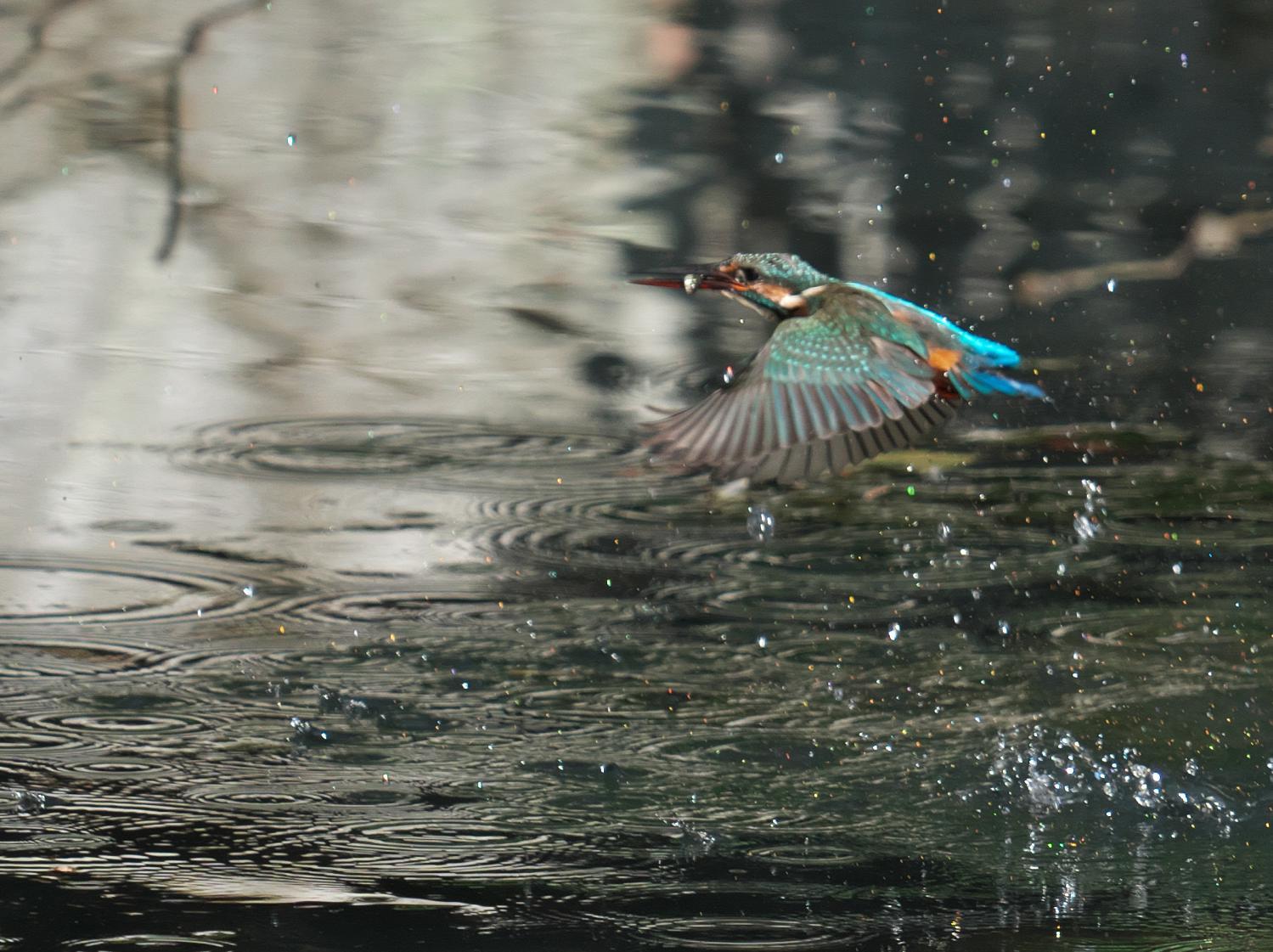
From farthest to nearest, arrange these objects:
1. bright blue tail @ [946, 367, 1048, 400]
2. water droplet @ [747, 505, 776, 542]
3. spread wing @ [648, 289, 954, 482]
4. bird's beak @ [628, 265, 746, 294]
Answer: water droplet @ [747, 505, 776, 542] → bird's beak @ [628, 265, 746, 294] → bright blue tail @ [946, 367, 1048, 400] → spread wing @ [648, 289, 954, 482]

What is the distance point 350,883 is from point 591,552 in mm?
1300

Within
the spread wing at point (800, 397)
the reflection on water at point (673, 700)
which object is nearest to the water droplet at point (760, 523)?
the reflection on water at point (673, 700)

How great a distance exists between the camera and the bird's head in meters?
2.50

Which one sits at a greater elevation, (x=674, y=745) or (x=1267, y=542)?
(x=1267, y=542)

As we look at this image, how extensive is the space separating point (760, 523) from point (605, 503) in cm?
32

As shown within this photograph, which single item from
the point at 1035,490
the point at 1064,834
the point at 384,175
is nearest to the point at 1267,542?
the point at 1035,490

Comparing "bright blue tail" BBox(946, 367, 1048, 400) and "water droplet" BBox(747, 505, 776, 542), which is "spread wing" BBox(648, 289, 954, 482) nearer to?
"bright blue tail" BBox(946, 367, 1048, 400)

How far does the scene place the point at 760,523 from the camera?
136 inches

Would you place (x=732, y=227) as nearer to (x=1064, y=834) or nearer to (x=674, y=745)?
(x=674, y=745)

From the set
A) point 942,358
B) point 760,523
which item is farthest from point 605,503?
point 942,358

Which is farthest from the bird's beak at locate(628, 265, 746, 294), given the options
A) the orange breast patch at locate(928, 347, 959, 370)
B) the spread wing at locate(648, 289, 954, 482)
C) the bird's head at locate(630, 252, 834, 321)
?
the orange breast patch at locate(928, 347, 959, 370)

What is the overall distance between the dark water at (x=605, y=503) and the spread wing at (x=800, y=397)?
1.75ft

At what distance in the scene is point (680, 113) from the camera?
14.8 ft

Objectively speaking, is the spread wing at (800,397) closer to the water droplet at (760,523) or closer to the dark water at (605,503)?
the dark water at (605,503)
